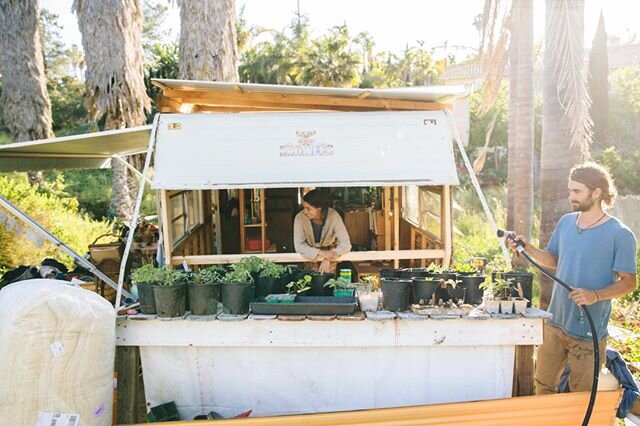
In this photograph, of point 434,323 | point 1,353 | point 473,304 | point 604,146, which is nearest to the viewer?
point 1,353

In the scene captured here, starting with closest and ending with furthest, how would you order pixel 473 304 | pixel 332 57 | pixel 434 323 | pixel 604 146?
1. pixel 434 323
2. pixel 473 304
3. pixel 604 146
4. pixel 332 57

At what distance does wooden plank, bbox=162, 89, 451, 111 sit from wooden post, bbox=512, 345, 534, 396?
8.87 feet

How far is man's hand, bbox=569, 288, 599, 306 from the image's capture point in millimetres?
3225

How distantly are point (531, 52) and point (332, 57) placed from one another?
63.3ft

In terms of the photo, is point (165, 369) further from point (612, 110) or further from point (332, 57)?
point (612, 110)

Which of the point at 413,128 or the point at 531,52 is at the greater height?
the point at 531,52

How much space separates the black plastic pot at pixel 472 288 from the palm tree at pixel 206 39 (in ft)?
27.0

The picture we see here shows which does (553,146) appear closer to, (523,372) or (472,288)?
(472,288)

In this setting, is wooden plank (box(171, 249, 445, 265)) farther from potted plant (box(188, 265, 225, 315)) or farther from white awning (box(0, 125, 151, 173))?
white awning (box(0, 125, 151, 173))

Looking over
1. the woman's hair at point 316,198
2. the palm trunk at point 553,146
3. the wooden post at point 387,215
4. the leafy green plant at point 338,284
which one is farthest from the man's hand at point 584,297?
the wooden post at point 387,215

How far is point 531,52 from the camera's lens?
360 inches

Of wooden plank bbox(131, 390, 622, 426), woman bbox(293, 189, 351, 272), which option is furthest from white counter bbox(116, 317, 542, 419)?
woman bbox(293, 189, 351, 272)

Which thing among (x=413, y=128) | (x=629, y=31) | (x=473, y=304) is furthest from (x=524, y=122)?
(x=629, y=31)

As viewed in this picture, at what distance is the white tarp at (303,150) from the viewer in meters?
4.38
